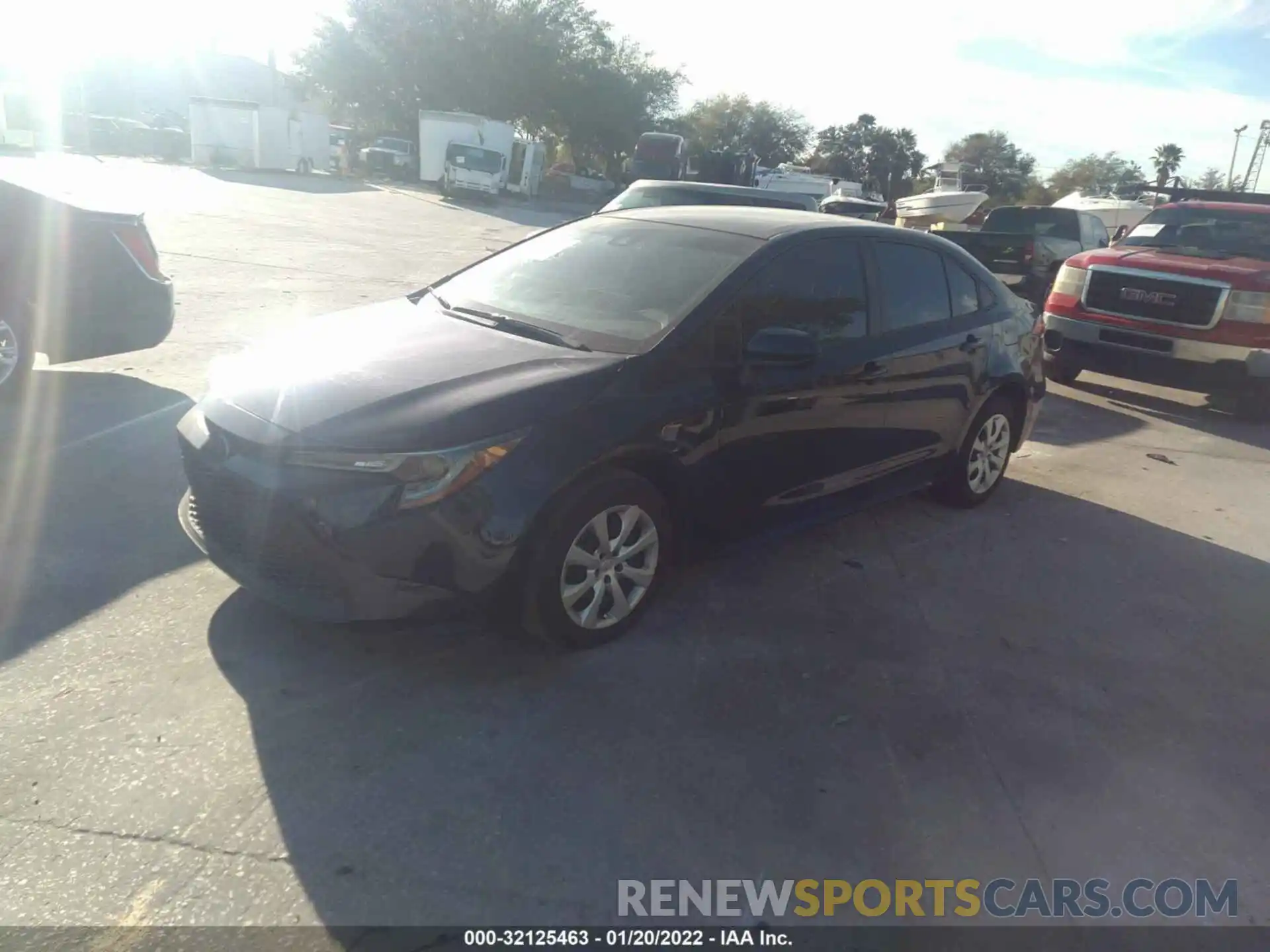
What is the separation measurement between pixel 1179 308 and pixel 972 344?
4708 mm

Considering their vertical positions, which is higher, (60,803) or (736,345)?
(736,345)

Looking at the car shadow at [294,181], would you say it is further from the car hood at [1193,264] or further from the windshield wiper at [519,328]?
the windshield wiper at [519,328]

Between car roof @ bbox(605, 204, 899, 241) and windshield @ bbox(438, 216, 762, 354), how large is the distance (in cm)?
8

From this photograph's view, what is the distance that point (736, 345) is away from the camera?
414cm

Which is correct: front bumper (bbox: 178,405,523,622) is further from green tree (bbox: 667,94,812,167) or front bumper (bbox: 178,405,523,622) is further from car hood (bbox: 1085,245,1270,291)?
green tree (bbox: 667,94,812,167)

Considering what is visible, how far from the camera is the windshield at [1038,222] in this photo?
1422 centimetres

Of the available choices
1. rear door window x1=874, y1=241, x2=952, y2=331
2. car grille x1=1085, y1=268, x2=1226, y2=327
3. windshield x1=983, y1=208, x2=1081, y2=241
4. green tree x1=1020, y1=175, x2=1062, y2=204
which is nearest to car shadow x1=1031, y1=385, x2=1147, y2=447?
car grille x1=1085, y1=268, x2=1226, y2=327

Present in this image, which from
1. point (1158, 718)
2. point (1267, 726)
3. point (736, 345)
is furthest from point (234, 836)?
A: point (1267, 726)

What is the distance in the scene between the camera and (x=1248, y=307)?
28.4ft

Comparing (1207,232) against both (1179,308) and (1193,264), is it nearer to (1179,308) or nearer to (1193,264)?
(1193,264)

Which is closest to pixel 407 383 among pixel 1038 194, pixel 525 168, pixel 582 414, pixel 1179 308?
pixel 582 414

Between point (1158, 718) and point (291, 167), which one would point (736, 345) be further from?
point (291, 167)

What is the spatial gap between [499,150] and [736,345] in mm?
36821

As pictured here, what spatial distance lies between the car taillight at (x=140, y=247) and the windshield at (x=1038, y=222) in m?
11.5
